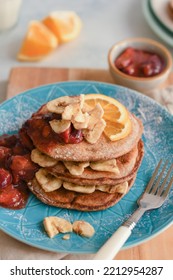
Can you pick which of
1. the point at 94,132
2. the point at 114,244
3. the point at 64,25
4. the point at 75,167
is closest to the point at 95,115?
the point at 94,132

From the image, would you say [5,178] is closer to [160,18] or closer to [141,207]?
[141,207]

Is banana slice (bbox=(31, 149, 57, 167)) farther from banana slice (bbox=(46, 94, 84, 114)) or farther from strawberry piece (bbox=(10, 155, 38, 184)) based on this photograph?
banana slice (bbox=(46, 94, 84, 114))

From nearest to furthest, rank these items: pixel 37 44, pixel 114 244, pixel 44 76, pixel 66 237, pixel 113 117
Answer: pixel 114 244 → pixel 66 237 → pixel 113 117 → pixel 44 76 → pixel 37 44

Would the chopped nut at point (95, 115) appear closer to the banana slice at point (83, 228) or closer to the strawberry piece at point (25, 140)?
the strawberry piece at point (25, 140)

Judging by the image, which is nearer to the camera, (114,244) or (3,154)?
(114,244)

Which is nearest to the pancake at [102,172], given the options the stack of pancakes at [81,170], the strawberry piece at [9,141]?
the stack of pancakes at [81,170]

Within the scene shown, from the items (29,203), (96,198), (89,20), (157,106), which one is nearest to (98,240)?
(96,198)

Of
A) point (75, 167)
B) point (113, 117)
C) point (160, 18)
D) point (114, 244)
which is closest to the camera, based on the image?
point (114, 244)
